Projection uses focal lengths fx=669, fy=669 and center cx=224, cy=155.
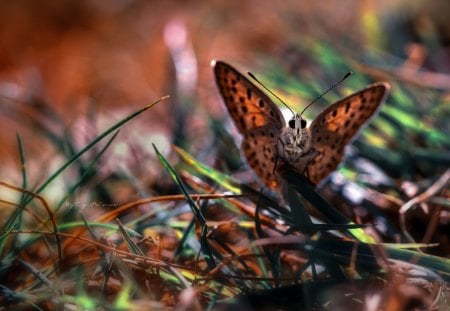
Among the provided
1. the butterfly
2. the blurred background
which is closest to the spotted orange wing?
the butterfly

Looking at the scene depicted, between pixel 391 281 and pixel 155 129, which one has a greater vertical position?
Answer: pixel 155 129

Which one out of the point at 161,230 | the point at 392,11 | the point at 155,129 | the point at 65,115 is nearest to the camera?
the point at 161,230

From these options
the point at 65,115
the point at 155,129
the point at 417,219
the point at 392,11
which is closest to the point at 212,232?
the point at 417,219

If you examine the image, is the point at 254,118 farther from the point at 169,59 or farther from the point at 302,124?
the point at 169,59

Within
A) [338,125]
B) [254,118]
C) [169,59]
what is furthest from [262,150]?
[169,59]

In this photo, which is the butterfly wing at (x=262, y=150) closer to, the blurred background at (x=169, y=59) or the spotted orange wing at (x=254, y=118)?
the spotted orange wing at (x=254, y=118)

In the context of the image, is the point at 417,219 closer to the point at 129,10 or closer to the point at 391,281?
the point at 391,281

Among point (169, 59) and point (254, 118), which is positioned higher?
point (169, 59)
